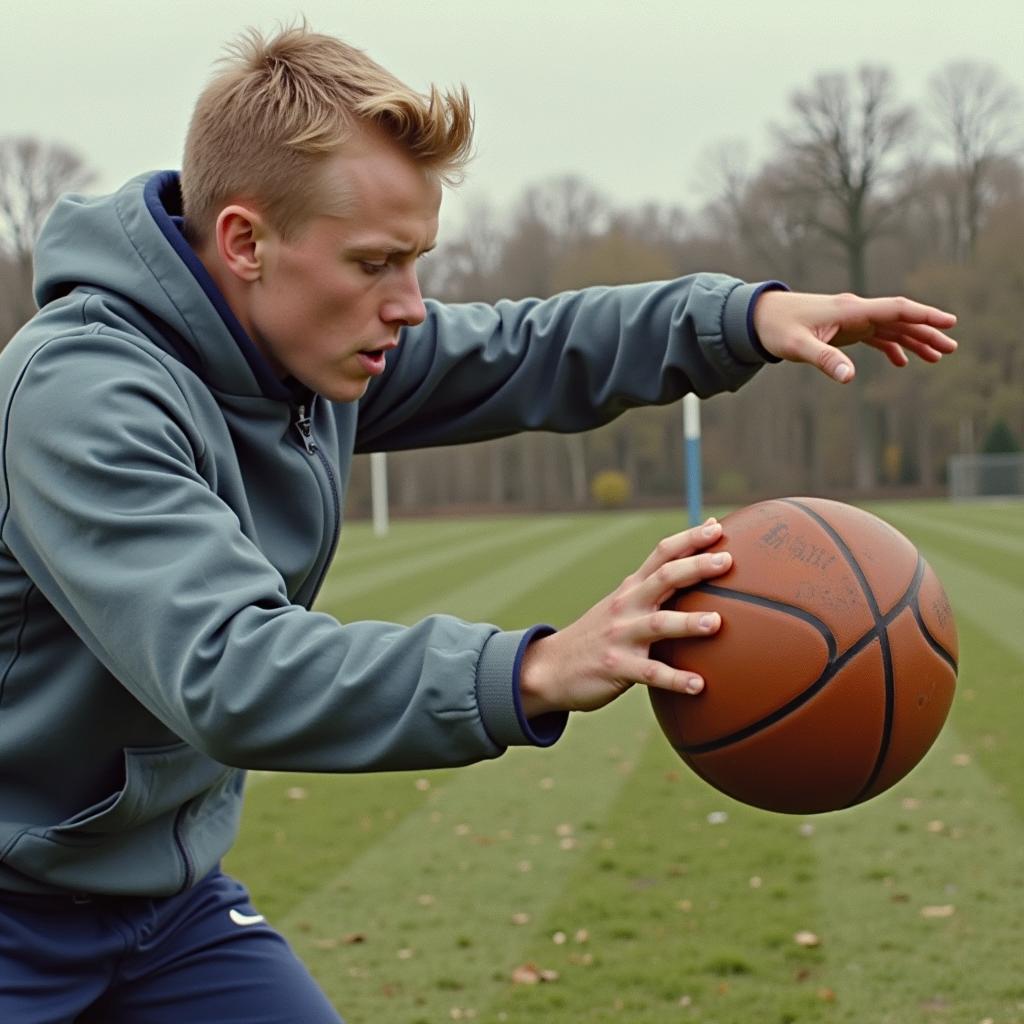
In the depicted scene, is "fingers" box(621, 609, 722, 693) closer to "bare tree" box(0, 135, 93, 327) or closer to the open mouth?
the open mouth

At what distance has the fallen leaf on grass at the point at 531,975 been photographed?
5773mm

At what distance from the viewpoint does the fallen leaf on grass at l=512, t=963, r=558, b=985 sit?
5.77 m

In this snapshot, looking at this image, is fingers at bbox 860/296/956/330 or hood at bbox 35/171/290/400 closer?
hood at bbox 35/171/290/400

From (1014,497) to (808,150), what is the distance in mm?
15691

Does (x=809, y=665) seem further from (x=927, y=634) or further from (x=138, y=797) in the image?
(x=138, y=797)

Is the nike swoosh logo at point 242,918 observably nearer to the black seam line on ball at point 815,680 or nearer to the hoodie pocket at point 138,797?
the hoodie pocket at point 138,797

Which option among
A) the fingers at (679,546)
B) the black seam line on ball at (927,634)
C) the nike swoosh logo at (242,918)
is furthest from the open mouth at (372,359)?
the nike swoosh logo at (242,918)

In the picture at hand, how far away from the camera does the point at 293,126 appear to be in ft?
8.79

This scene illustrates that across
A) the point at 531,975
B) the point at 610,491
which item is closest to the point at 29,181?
the point at 610,491

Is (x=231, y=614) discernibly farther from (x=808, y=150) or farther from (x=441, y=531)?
(x=808, y=150)

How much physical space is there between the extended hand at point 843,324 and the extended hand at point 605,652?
40.4 inches

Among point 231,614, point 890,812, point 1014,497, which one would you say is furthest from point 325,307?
Answer: point 1014,497

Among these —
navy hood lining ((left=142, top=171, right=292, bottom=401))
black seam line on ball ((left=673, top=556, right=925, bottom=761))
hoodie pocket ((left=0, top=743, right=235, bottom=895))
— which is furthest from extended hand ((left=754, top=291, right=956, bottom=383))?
hoodie pocket ((left=0, top=743, right=235, bottom=895))

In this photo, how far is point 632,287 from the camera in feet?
12.2
